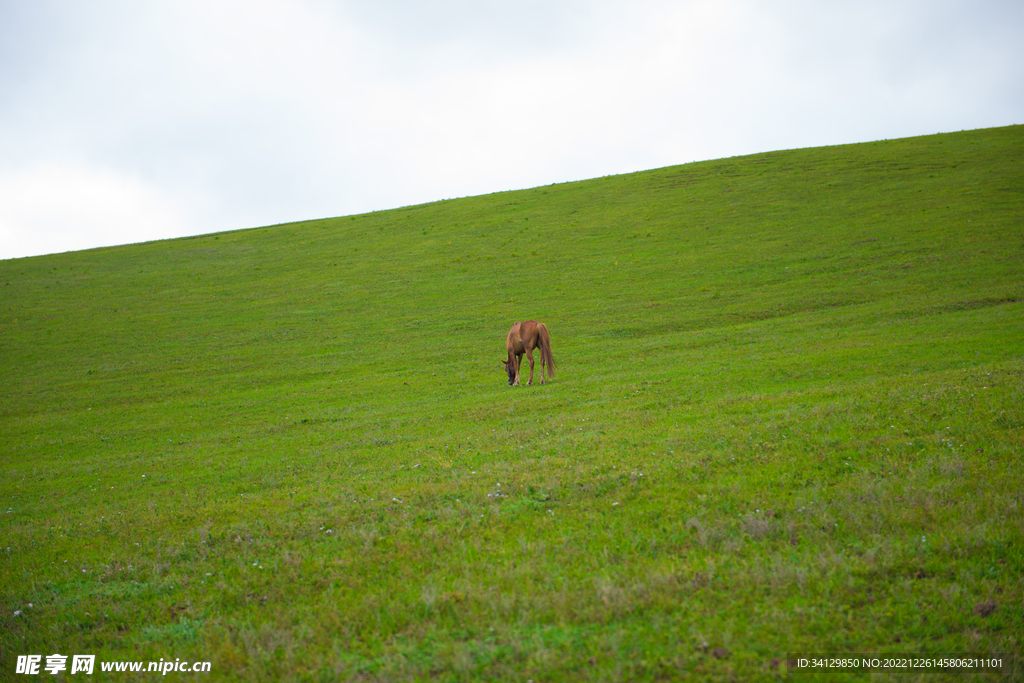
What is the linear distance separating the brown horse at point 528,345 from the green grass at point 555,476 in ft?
2.64

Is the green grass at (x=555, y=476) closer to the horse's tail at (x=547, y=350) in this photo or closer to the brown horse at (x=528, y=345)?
the brown horse at (x=528, y=345)

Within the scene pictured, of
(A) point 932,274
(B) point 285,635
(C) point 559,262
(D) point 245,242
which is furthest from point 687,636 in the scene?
(D) point 245,242

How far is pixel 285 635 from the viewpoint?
542 cm

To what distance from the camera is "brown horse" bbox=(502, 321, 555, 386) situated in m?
20.8

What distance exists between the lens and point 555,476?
945 cm

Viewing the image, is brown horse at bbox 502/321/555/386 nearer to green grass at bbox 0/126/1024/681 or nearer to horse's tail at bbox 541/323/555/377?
horse's tail at bbox 541/323/555/377

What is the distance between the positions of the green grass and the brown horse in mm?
804

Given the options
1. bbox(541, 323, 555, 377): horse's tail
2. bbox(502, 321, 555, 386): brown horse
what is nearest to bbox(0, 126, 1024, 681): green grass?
bbox(502, 321, 555, 386): brown horse

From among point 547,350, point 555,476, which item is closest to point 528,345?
point 547,350

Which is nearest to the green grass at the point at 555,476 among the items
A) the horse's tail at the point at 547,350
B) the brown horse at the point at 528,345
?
the brown horse at the point at 528,345

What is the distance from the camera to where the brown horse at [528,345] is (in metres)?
20.8

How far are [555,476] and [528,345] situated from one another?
11.8 m

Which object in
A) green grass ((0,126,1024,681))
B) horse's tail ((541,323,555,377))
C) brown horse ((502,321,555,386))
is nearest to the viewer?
green grass ((0,126,1024,681))

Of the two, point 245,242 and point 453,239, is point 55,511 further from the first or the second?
point 245,242
